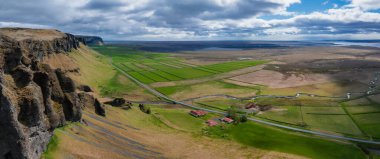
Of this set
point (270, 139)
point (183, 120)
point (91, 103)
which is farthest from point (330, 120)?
point (91, 103)

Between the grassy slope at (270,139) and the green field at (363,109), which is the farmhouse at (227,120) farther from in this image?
the green field at (363,109)

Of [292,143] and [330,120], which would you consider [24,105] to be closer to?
[292,143]

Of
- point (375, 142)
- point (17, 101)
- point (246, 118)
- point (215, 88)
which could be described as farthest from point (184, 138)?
Result: point (215, 88)

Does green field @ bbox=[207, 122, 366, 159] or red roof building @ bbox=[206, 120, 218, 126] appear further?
red roof building @ bbox=[206, 120, 218, 126]

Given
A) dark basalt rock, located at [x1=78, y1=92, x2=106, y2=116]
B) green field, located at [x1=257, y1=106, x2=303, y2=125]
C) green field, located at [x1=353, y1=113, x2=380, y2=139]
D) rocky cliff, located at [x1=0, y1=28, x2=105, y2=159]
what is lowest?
green field, located at [x1=257, y1=106, x2=303, y2=125]

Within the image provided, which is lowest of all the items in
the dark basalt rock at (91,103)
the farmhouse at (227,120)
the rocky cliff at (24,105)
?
the farmhouse at (227,120)

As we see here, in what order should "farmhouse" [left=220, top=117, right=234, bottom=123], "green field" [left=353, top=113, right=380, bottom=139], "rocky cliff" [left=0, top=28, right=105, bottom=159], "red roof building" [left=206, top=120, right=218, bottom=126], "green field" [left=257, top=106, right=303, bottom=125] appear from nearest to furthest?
"rocky cliff" [left=0, top=28, right=105, bottom=159] → "green field" [left=353, top=113, right=380, bottom=139] → "red roof building" [left=206, top=120, right=218, bottom=126] → "farmhouse" [left=220, top=117, right=234, bottom=123] → "green field" [left=257, top=106, right=303, bottom=125]

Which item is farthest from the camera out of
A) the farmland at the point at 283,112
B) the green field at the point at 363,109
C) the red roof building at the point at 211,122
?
the green field at the point at 363,109

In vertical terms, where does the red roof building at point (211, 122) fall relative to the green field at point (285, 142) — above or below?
above

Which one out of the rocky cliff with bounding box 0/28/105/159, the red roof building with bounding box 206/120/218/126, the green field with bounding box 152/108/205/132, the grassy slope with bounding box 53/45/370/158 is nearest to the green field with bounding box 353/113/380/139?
the grassy slope with bounding box 53/45/370/158

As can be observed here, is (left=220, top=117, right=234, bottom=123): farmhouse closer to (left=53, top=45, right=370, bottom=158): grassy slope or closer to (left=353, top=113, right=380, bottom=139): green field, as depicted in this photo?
(left=53, top=45, right=370, bottom=158): grassy slope

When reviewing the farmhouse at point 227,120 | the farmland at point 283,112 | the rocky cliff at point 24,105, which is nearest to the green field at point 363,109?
the farmland at point 283,112
